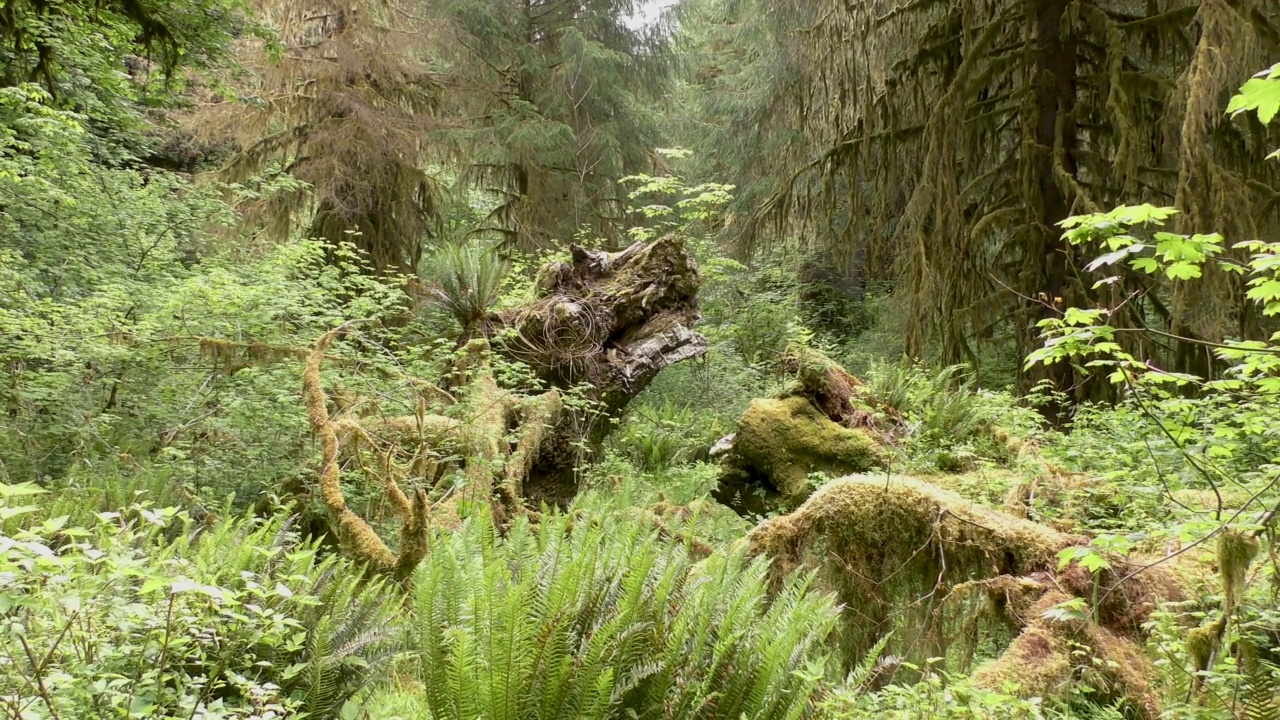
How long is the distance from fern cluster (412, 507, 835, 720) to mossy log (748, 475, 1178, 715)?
0.56 m

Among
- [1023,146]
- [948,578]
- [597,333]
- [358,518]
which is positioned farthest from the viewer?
[597,333]

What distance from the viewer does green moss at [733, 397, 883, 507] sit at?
5.70m

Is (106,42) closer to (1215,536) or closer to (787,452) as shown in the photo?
(787,452)

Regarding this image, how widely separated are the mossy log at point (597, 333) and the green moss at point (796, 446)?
1.42 metres

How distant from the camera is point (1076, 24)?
21.8ft

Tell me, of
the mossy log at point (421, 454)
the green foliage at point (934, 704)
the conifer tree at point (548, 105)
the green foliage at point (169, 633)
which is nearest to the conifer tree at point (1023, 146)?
the green foliage at point (934, 704)

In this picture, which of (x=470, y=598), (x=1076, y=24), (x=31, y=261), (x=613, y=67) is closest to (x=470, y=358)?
(x=31, y=261)

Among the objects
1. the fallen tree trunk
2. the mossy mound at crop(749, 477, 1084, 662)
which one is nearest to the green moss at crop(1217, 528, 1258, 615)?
the mossy mound at crop(749, 477, 1084, 662)

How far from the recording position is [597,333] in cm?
705

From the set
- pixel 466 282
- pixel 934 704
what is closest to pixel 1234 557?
pixel 934 704

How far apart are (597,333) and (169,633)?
210 inches

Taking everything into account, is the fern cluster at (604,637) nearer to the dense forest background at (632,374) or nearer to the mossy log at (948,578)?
the dense forest background at (632,374)

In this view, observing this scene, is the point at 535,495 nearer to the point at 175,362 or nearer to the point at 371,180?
the point at 175,362

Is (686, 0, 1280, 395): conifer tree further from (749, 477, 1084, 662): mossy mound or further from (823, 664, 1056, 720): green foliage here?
(823, 664, 1056, 720): green foliage
